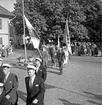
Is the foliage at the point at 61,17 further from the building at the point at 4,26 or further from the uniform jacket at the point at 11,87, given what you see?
the uniform jacket at the point at 11,87

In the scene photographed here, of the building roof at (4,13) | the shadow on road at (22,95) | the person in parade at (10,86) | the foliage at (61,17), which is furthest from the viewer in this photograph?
the building roof at (4,13)

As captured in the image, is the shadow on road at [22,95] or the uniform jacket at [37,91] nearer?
the uniform jacket at [37,91]

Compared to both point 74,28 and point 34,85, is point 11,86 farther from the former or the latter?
point 74,28

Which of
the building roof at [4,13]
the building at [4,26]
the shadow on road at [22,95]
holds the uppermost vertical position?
the building roof at [4,13]

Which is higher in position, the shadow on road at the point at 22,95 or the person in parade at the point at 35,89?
the person in parade at the point at 35,89

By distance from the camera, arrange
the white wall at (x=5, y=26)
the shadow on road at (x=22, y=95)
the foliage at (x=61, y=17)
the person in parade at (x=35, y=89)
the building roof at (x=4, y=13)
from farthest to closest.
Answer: the white wall at (x=5, y=26), the building roof at (x=4, y=13), the foliage at (x=61, y=17), the shadow on road at (x=22, y=95), the person in parade at (x=35, y=89)

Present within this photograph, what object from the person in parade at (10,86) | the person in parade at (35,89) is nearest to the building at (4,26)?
the person in parade at (10,86)

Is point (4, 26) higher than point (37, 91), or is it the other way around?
point (4, 26)

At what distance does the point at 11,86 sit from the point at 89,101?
340cm

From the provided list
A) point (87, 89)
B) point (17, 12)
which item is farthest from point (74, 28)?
point (87, 89)

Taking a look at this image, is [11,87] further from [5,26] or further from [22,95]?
[5,26]

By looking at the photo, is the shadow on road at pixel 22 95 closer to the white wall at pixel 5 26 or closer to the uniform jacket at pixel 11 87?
the uniform jacket at pixel 11 87

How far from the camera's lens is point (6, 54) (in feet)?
92.3

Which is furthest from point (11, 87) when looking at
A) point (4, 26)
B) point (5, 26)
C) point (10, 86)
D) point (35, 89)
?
point (5, 26)
